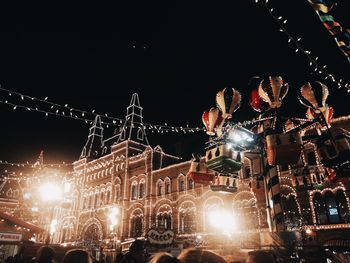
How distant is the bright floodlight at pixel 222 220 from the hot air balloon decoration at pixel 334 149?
54.4 ft

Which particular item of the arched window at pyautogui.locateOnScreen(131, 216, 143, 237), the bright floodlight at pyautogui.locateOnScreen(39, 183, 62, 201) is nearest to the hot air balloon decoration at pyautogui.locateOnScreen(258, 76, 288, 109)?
the bright floodlight at pyautogui.locateOnScreen(39, 183, 62, 201)

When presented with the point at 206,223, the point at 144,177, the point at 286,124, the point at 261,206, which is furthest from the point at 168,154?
the point at 286,124

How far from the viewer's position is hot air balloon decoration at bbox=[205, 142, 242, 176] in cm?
643

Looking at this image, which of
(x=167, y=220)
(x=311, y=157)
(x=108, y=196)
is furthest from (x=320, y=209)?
(x=108, y=196)

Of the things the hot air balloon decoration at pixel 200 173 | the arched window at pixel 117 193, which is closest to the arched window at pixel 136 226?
the arched window at pixel 117 193

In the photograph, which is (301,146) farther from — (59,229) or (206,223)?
(59,229)

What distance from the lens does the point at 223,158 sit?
6.38 metres

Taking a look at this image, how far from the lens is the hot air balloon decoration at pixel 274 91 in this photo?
6.40 meters

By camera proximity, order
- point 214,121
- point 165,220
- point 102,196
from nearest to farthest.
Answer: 1. point 214,121
2. point 165,220
3. point 102,196

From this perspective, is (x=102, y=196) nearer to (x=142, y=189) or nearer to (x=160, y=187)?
(x=142, y=189)

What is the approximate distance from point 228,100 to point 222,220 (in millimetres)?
17105

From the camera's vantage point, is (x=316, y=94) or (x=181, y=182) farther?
(x=181, y=182)

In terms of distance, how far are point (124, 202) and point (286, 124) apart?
80.2 feet

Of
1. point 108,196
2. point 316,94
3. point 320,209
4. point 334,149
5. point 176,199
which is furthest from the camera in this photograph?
point 108,196
